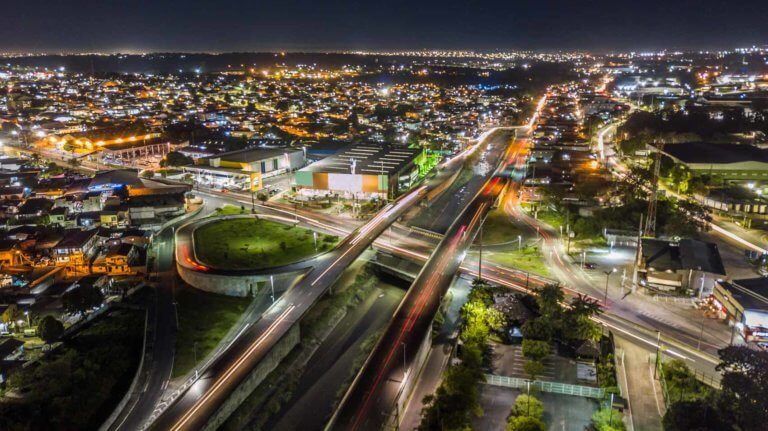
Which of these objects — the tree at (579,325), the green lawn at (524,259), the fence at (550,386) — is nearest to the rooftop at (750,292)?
the tree at (579,325)

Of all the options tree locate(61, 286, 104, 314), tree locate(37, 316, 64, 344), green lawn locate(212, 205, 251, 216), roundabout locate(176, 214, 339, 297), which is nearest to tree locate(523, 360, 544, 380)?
roundabout locate(176, 214, 339, 297)

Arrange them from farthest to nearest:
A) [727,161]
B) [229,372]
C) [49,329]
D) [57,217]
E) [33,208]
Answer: [727,161]
[33,208]
[57,217]
[49,329]
[229,372]

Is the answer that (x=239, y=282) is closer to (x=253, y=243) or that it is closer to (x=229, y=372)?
(x=253, y=243)

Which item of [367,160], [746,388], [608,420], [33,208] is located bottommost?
[608,420]

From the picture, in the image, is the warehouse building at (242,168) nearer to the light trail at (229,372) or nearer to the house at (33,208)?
the house at (33,208)

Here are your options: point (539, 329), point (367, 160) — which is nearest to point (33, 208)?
point (367, 160)

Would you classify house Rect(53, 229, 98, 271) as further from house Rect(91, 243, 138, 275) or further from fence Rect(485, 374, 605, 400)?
fence Rect(485, 374, 605, 400)

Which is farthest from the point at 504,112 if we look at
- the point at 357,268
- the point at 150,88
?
the point at 150,88
